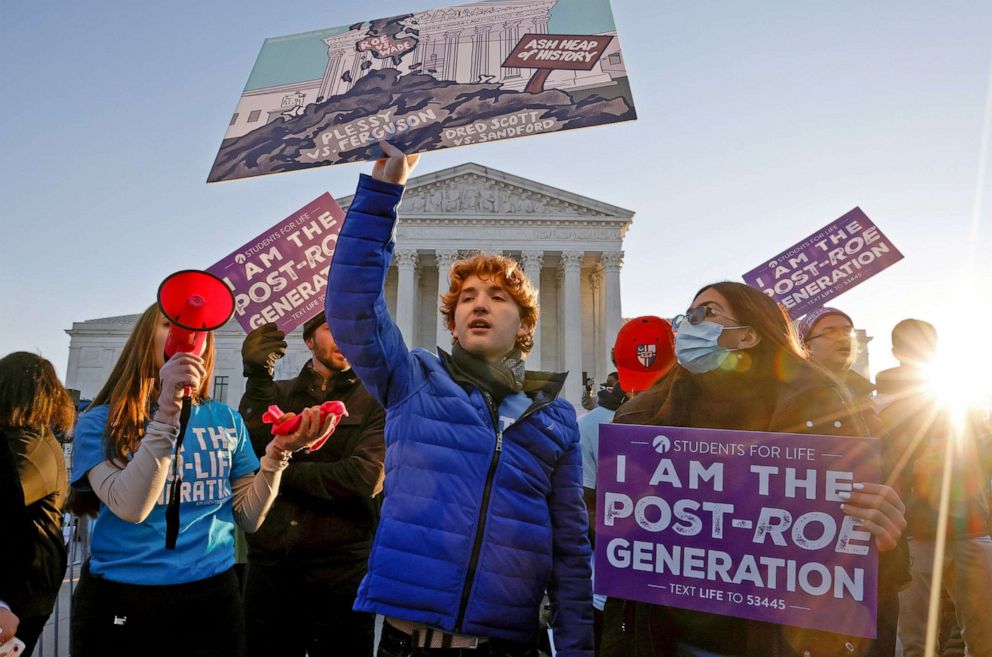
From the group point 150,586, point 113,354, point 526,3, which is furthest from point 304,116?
point 113,354

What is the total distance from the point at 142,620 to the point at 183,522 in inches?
13.6

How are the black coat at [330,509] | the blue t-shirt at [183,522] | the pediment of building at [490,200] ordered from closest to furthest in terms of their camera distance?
the blue t-shirt at [183,522], the black coat at [330,509], the pediment of building at [490,200]

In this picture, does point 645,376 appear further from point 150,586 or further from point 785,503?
point 150,586

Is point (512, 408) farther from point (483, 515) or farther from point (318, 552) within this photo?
point (318, 552)

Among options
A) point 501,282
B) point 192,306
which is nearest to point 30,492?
point 192,306

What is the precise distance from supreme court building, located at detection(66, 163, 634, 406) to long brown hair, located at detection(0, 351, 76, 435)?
33642 millimetres

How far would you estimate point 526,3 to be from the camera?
2555 mm

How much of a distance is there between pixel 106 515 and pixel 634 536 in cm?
192

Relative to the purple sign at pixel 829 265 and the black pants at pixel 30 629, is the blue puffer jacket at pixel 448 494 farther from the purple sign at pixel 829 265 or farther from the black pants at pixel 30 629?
the purple sign at pixel 829 265

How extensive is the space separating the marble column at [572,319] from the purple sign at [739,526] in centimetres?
3461

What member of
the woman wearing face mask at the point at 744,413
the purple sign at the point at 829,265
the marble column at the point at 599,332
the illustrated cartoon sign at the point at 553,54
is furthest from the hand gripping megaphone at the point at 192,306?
the marble column at the point at 599,332

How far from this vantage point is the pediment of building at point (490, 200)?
39.1m

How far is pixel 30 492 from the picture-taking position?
290 cm

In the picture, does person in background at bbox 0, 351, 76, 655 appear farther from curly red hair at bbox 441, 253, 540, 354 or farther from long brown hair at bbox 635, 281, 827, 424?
long brown hair at bbox 635, 281, 827, 424
